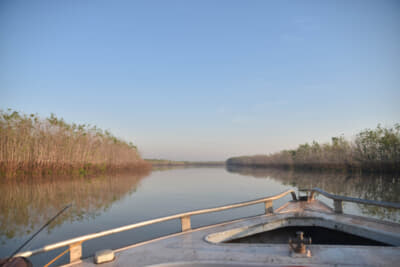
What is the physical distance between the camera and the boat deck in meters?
2.82

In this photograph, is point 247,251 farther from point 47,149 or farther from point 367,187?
point 47,149

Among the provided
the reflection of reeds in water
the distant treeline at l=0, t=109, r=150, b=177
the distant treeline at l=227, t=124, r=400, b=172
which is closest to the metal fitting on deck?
the reflection of reeds in water

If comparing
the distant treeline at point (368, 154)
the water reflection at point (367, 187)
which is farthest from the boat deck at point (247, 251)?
the distant treeline at point (368, 154)

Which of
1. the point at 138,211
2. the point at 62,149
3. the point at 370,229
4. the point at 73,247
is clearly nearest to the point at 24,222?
the point at 138,211

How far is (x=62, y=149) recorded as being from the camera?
24359 millimetres

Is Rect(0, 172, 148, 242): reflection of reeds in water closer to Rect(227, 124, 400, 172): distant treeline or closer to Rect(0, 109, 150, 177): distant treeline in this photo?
Rect(0, 109, 150, 177): distant treeline

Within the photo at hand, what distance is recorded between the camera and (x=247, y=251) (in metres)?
3.19

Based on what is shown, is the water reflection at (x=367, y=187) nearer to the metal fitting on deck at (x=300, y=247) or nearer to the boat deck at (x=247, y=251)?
the boat deck at (x=247, y=251)

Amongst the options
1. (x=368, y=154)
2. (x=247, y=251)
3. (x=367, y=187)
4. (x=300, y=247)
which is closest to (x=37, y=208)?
(x=247, y=251)

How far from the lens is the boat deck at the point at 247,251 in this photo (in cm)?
282

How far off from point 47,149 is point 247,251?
81.0ft

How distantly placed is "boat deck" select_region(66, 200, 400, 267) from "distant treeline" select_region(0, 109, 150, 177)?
72.2 feet

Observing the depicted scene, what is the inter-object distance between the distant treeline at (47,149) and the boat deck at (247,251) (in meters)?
22.0

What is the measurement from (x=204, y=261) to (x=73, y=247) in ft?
5.57
